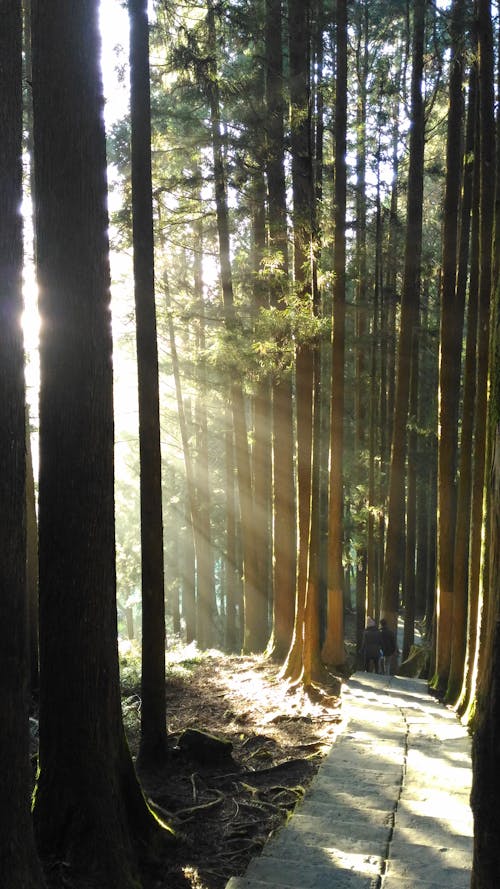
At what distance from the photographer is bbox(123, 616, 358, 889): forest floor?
20.7ft

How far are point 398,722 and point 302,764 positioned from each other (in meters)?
1.45

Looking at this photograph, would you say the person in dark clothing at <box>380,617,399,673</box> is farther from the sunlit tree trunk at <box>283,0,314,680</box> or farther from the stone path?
the stone path

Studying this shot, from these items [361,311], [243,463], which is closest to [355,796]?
[243,463]

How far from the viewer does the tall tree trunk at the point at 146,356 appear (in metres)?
8.70

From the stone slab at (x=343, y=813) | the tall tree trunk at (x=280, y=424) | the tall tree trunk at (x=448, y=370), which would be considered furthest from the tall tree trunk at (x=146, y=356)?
the tall tree trunk at (x=448, y=370)

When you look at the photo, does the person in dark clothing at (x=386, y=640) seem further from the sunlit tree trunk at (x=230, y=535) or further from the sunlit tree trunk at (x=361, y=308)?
the sunlit tree trunk at (x=230, y=535)

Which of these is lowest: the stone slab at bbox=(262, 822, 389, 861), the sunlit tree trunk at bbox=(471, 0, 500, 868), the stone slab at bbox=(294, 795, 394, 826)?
the stone slab at bbox=(294, 795, 394, 826)

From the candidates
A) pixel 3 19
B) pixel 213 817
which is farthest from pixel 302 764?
pixel 3 19

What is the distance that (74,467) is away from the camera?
530 centimetres

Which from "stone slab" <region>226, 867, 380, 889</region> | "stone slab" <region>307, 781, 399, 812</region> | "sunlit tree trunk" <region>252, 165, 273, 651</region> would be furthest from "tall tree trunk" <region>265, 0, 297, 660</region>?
"stone slab" <region>226, 867, 380, 889</region>

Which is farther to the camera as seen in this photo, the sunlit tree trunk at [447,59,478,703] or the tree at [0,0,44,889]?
the sunlit tree trunk at [447,59,478,703]

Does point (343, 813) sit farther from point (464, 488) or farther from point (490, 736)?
point (464, 488)

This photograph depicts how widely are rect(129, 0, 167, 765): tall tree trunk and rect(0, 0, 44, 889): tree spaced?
16.2ft

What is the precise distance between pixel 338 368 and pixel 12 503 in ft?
35.9
